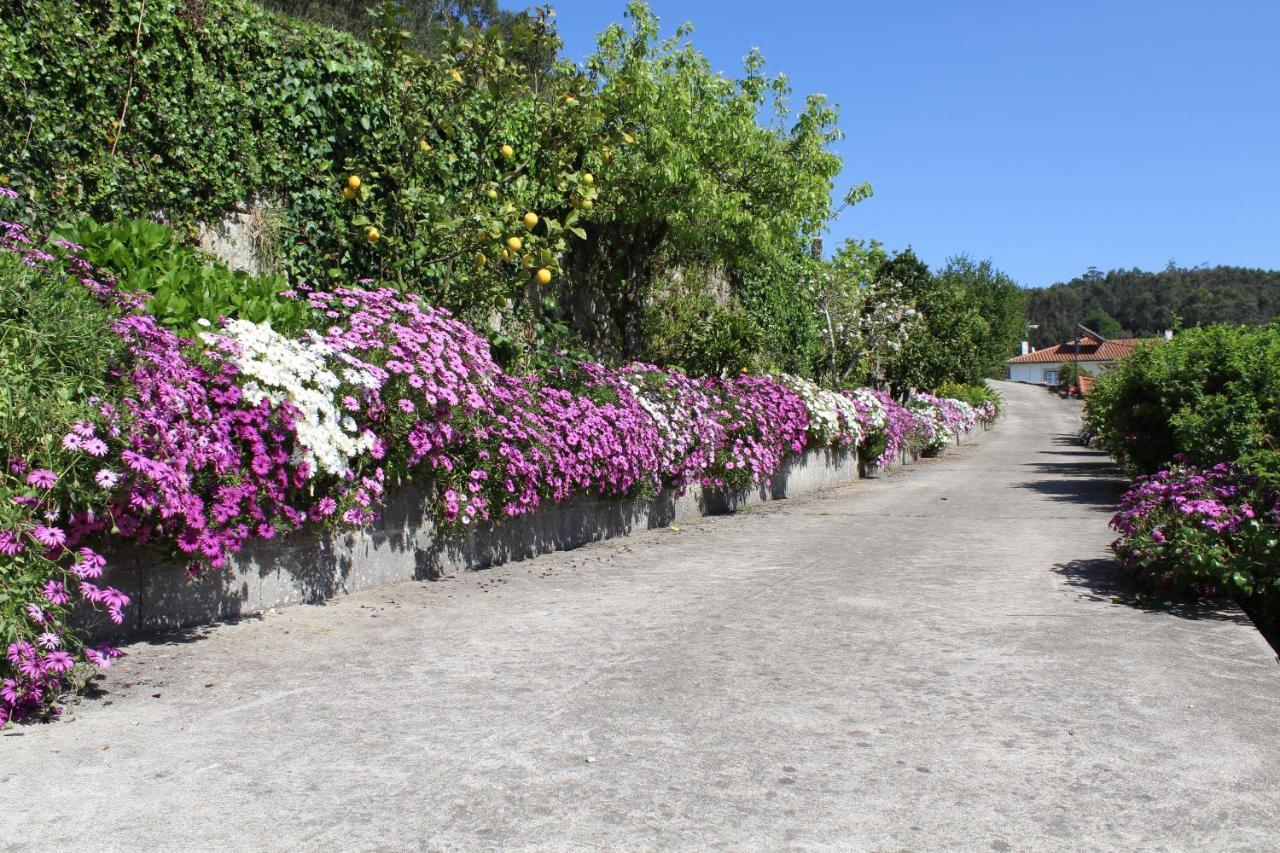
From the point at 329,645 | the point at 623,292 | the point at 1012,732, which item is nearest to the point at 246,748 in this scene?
the point at 329,645

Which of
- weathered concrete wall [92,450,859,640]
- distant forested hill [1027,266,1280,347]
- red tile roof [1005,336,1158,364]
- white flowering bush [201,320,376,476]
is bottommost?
weathered concrete wall [92,450,859,640]

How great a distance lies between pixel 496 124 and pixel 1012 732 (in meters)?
8.11

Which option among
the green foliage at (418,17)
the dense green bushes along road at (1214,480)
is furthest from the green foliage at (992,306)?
the dense green bushes along road at (1214,480)

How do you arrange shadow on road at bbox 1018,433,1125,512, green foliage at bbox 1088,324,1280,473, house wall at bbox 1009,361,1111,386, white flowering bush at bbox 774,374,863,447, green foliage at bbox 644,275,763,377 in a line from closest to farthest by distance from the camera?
green foliage at bbox 1088,324,1280,473, green foliage at bbox 644,275,763,377, shadow on road at bbox 1018,433,1125,512, white flowering bush at bbox 774,374,863,447, house wall at bbox 1009,361,1111,386

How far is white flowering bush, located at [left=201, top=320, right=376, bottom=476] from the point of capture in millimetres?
5223

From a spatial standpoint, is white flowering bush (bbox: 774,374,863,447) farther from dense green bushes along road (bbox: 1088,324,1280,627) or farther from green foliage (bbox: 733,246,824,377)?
dense green bushes along road (bbox: 1088,324,1280,627)

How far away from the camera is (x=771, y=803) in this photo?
317cm

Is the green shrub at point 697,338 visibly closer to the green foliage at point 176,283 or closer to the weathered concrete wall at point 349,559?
the weathered concrete wall at point 349,559

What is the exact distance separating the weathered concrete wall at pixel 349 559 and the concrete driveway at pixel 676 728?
22 centimetres

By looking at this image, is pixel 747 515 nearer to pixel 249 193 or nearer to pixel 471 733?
pixel 249 193

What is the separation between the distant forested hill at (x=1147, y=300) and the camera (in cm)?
10831

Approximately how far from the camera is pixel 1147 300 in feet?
437

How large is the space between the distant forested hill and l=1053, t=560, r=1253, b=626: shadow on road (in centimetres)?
10099

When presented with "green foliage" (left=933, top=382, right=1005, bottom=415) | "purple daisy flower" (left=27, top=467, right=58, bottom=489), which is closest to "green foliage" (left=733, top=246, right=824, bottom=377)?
"purple daisy flower" (left=27, top=467, right=58, bottom=489)
